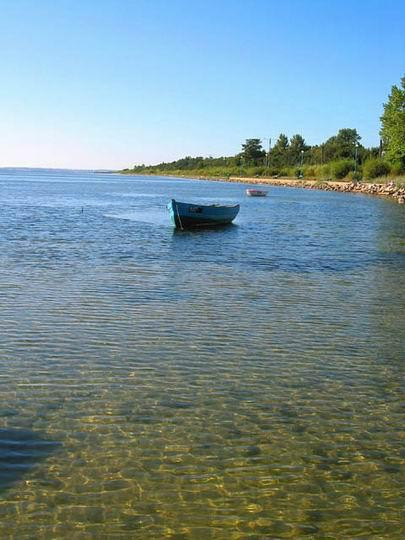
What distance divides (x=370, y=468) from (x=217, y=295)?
9.56 m

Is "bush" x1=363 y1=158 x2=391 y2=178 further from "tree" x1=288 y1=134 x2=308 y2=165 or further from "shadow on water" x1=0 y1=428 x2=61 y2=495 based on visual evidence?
"shadow on water" x1=0 y1=428 x2=61 y2=495

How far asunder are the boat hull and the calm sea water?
16.7m

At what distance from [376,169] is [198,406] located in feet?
326

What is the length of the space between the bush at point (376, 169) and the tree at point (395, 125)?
12120 mm

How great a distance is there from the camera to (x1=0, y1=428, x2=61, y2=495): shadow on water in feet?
20.7

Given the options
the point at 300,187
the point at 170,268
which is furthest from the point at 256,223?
the point at 300,187

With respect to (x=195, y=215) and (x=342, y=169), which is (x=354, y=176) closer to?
(x=342, y=169)

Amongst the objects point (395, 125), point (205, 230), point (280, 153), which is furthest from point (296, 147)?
point (205, 230)

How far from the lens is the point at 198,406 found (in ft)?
27.5

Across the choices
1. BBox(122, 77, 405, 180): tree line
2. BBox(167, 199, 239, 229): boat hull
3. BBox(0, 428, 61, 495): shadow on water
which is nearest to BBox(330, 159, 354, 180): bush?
BBox(122, 77, 405, 180): tree line

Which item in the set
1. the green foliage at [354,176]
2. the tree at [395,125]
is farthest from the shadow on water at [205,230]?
the green foliage at [354,176]

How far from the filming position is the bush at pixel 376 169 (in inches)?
3935

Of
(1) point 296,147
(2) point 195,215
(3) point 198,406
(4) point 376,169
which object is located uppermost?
(1) point 296,147

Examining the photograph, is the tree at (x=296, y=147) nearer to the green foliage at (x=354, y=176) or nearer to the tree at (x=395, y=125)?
the green foliage at (x=354, y=176)
